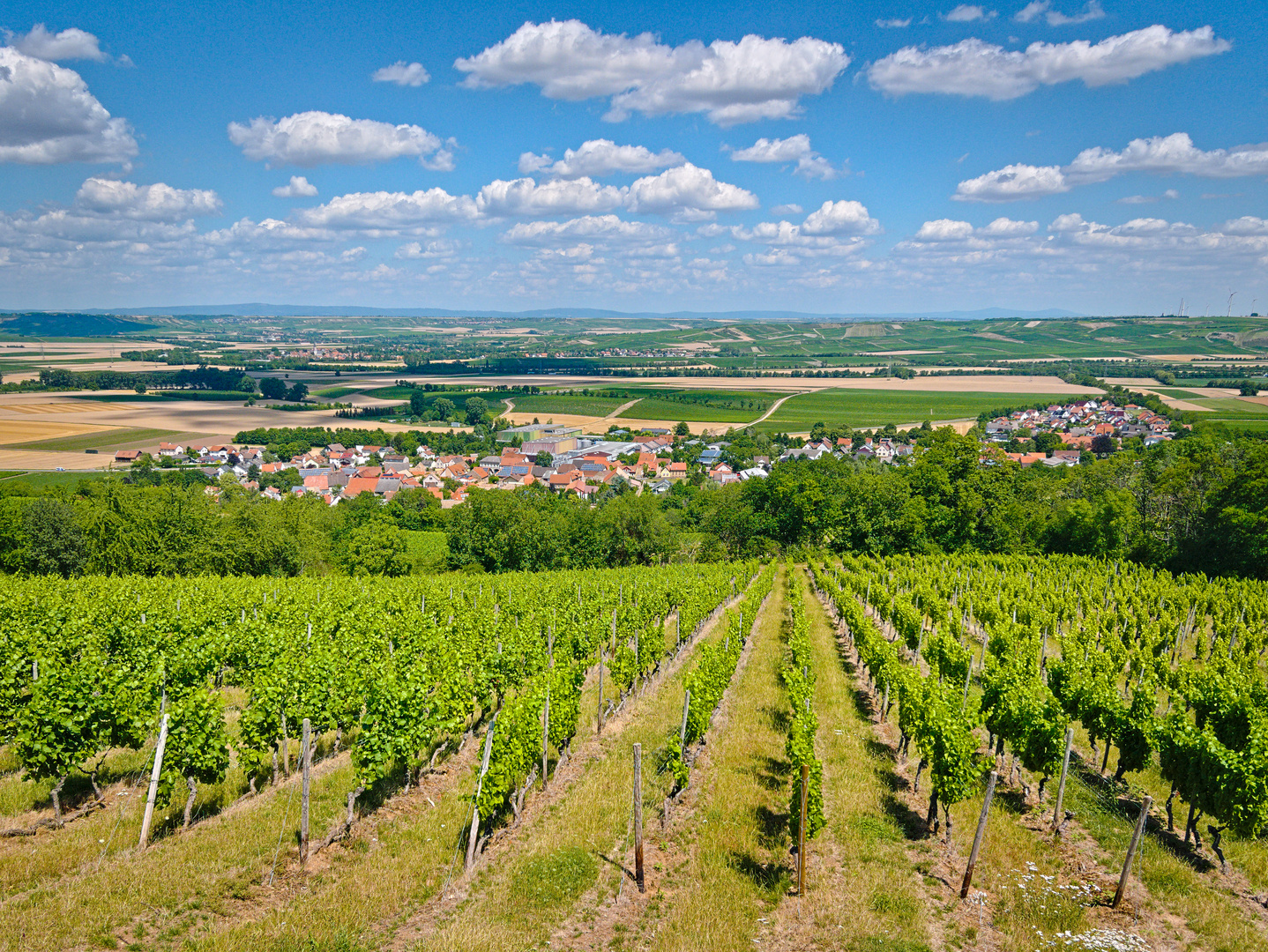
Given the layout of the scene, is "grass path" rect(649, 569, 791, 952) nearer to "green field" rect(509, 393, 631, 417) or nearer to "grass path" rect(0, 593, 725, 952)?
"grass path" rect(0, 593, 725, 952)

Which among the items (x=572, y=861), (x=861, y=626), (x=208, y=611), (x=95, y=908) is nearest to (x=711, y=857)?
(x=572, y=861)

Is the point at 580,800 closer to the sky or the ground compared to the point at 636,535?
closer to the sky

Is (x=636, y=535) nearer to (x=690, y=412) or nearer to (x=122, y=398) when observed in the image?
(x=690, y=412)

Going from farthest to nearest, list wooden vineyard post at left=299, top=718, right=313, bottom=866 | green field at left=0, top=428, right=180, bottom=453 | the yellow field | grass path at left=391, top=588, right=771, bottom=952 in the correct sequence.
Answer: the yellow field, green field at left=0, top=428, right=180, bottom=453, wooden vineyard post at left=299, top=718, right=313, bottom=866, grass path at left=391, top=588, right=771, bottom=952

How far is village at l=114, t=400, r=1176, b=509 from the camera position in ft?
325

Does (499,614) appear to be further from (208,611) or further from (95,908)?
(95,908)

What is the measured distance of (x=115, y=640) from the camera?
810 inches

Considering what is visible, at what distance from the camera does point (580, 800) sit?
15.1 m

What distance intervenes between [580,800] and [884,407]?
175 meters

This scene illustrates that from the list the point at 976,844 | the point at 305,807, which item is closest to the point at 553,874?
the point at 305,807

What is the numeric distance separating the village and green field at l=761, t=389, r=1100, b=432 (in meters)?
17.6

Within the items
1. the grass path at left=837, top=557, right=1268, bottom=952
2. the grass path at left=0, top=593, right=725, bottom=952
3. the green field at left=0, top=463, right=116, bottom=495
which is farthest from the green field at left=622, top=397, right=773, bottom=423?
the grass path at left=0, top=593, right=725, bottom=952

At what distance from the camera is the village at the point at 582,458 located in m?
99.1

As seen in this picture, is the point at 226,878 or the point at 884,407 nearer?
the point at 226,878
